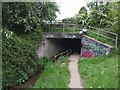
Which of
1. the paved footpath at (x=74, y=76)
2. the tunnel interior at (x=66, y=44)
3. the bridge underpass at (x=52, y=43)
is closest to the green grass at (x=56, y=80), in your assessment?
the paved footpath at (x=74, y=76)

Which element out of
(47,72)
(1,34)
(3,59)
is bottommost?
(47,72)

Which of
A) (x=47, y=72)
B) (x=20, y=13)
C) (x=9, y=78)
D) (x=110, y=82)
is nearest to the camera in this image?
(x=110, y=82)

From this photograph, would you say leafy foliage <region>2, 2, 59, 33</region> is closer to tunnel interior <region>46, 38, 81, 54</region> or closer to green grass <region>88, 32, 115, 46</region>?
tunnel interior <region>46, 38, 81, 54</region>

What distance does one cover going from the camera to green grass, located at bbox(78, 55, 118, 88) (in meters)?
12.2

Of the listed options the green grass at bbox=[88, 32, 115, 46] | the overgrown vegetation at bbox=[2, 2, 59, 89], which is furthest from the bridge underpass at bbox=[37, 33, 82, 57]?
the green grass at bbox=[88, 32, 115, 46]

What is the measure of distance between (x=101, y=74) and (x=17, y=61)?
4086 millimetres

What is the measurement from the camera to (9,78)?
13.1 m

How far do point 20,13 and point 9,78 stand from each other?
532cm

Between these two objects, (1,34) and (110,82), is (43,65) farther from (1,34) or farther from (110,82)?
(110,82)

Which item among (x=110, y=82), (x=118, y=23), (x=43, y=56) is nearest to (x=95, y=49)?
(x=118, y=23)

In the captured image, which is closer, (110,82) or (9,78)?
(110,82)

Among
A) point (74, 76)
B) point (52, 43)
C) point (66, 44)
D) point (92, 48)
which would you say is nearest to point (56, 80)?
→ point (74, 76)

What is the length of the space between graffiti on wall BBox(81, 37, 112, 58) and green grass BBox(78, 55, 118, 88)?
57.3 inches

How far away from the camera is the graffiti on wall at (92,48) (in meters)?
19.6
